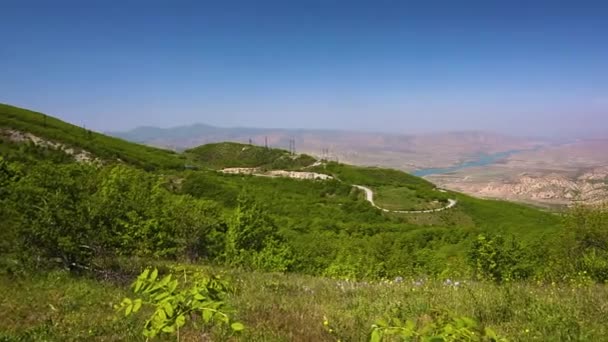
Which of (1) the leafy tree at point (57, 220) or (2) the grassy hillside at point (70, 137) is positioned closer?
(1) the leafy tree at point (57, 220)

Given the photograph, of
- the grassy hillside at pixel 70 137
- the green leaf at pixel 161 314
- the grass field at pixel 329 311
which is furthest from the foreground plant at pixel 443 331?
the grassy hillside at pixel 70 137

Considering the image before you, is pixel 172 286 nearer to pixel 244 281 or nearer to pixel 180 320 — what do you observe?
pixel 180 320

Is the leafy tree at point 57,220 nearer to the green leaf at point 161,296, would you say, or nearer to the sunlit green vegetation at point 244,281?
the sunlit green vegetation at point 244,281

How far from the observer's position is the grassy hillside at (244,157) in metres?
154

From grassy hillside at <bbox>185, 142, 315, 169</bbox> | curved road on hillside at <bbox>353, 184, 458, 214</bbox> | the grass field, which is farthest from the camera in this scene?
grassy hillside at <bbox>185, 142, 315, 169</bbox>

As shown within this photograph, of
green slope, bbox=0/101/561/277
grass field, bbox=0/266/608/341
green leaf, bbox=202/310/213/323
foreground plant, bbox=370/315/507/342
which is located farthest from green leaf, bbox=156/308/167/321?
green slope, bbox=0/101/561/277

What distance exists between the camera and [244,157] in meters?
168

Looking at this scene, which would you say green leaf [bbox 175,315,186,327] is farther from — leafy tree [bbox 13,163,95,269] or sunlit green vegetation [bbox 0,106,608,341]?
leafy tree [bbox 13,163,95,269]

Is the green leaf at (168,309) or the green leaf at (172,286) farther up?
the green leaf at (172,286)

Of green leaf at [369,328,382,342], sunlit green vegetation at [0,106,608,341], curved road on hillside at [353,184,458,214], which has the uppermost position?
green leaf at [369,328,382,342]

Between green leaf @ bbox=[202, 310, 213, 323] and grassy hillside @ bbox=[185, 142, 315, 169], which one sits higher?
green leaf @ bbox=[202, 310, 213, 323]

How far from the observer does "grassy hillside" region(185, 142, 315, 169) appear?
506 feet

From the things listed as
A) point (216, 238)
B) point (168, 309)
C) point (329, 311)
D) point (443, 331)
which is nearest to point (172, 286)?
point (168, 309)

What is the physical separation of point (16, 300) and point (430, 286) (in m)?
8.95
